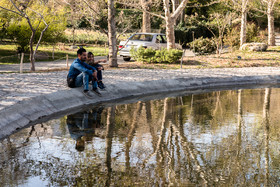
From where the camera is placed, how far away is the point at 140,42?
24.4 m

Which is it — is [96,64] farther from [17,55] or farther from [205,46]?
[205,46]

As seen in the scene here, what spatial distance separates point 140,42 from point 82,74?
13132mm

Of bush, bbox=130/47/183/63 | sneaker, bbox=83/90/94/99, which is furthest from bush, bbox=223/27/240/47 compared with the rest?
sneaker, bbox=83/90/94/99

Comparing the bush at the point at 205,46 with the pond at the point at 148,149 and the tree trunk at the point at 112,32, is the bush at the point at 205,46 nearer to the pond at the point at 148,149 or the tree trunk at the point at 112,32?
the tree trunk at the point at 112,32

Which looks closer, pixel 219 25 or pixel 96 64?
pixel 96 64

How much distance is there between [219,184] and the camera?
5.12 meters

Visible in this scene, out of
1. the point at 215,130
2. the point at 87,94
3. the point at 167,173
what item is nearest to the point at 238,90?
the point at 87,94

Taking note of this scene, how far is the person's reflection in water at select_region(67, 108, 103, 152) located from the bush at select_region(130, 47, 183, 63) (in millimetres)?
11878

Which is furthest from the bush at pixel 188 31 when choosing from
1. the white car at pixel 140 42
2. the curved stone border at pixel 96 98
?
the curved stone border at pixel 96 98

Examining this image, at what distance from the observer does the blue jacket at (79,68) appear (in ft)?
37.1

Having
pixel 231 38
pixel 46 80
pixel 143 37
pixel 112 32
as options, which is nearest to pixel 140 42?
pixel 143 37

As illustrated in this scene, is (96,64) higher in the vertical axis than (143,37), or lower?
lower

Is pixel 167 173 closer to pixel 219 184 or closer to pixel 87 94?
pixel 219 184

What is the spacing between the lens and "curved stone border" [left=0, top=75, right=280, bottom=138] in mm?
8656
